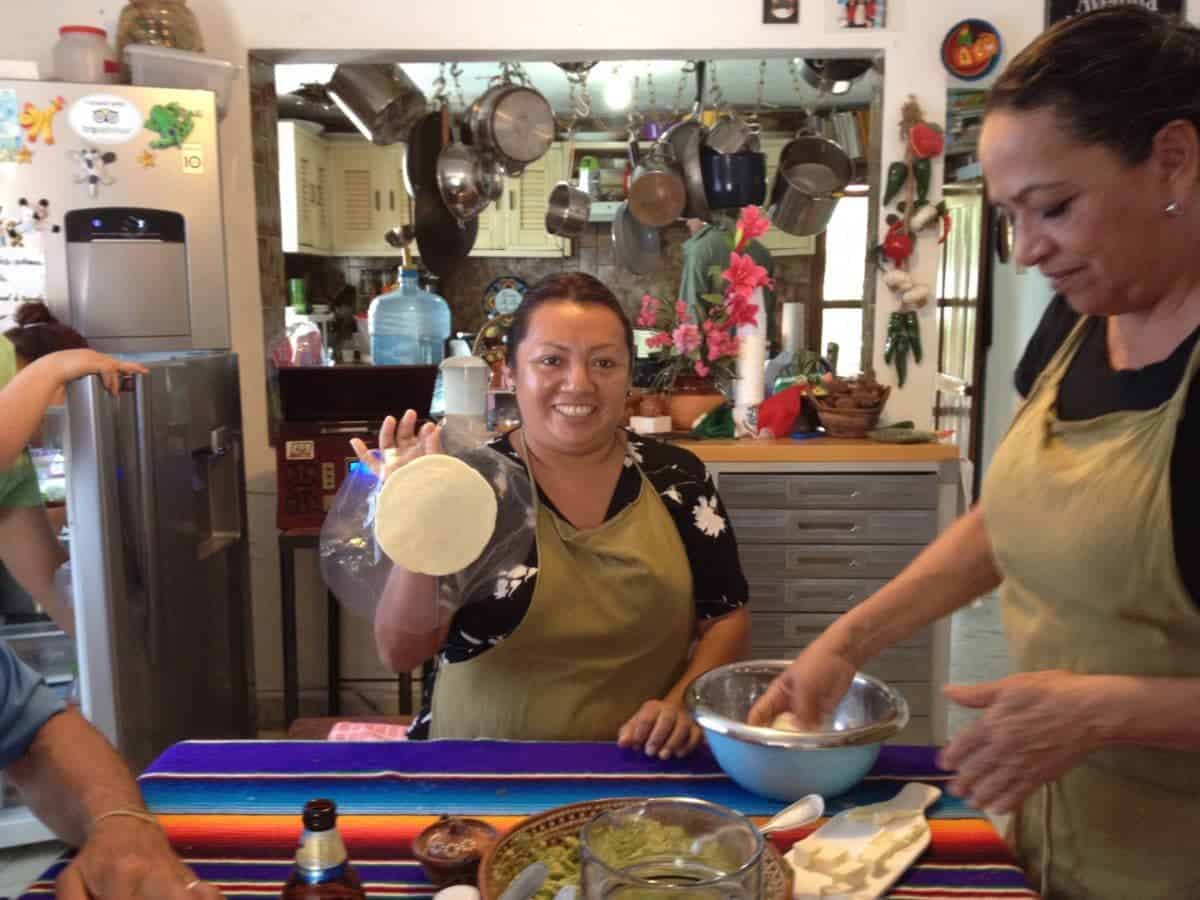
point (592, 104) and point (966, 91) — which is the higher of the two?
point (592, 104)

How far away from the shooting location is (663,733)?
1207mm

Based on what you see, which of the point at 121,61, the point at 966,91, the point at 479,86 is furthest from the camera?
the point at 479,86

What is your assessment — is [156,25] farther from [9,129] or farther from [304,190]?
[304,190]

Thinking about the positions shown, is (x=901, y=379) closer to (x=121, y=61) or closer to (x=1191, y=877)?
(x=1191, y=877)

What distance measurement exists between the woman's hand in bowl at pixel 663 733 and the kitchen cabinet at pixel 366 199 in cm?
532

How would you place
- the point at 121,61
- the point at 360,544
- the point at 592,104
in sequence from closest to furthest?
the point at 360,544 → the point at 121,61 → the point at 592,104

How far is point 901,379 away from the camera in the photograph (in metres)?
3.13

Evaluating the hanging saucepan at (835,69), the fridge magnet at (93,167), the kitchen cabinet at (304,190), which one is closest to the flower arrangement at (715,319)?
the hanging saucepan at (835,69)

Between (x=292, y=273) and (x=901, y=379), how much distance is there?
14.0 ft

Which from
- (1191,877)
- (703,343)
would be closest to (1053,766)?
(1191,877)

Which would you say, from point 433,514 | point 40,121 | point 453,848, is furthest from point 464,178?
point 453,848

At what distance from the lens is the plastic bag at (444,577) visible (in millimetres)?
1223

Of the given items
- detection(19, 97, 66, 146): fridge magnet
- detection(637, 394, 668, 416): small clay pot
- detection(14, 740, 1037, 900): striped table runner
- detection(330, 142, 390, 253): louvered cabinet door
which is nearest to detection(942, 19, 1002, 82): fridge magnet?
detection(637, 394, 668, 416): small clay pot

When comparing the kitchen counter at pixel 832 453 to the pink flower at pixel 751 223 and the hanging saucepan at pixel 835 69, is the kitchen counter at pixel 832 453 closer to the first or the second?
the pink flower at pixel 751 223
